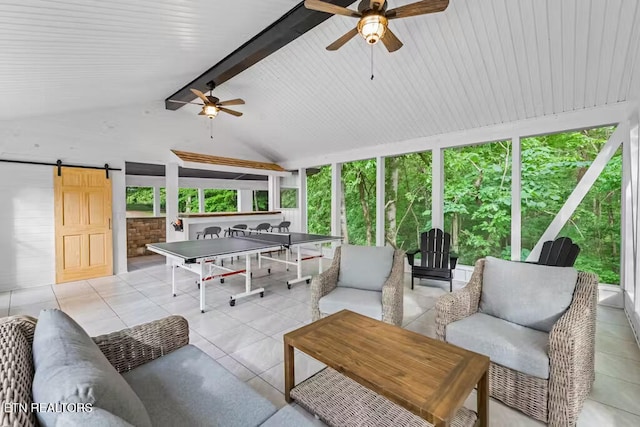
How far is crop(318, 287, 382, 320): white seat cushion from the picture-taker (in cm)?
262

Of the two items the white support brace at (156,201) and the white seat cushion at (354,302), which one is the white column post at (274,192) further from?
the white seat cushion at (354,302)

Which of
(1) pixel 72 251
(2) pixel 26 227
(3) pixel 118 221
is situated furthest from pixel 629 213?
(2) pixel 26 227

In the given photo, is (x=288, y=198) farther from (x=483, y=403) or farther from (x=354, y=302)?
(x=483, y=403)

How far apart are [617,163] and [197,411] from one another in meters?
5.82

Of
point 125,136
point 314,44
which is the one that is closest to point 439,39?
point 314,44

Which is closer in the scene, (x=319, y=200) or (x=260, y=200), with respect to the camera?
(x=319, y=200)

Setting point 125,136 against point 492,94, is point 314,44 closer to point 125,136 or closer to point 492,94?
point 492,94

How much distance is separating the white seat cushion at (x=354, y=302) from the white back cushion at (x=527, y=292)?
35.2 inches

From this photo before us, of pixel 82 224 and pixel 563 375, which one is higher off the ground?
pixel 82 224

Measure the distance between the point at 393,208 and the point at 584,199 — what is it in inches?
137

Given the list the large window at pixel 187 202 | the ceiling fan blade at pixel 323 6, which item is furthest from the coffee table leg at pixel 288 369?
the large window at pixel 187 202

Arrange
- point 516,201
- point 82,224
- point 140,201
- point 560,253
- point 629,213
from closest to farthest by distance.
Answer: point 629,213 → point 560,253 → point 516,201 → point 82,224 → point 140,201

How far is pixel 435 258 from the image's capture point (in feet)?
16.1

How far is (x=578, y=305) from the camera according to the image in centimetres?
191
